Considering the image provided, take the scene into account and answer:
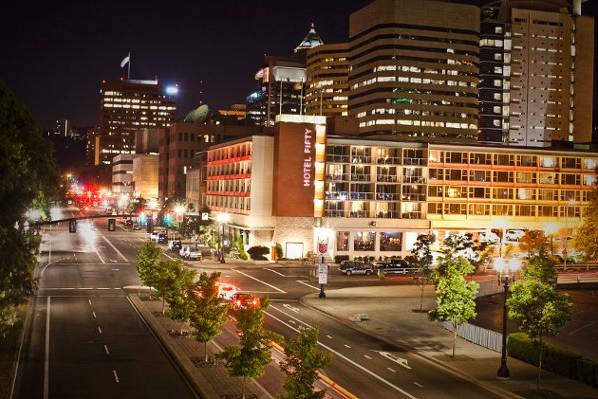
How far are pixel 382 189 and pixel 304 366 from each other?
271 ft

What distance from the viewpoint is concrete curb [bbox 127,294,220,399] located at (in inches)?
1264

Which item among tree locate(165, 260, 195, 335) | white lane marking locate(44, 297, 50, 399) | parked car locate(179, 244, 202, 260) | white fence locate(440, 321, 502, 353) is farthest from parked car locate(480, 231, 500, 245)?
white lane marking locate(44, 297, 50, 399)

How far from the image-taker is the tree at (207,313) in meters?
37.4

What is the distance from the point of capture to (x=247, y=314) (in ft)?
101

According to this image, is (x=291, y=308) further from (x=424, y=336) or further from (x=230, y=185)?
(x=230, y=185)

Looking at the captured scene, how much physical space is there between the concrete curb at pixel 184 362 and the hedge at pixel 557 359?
16.2 m

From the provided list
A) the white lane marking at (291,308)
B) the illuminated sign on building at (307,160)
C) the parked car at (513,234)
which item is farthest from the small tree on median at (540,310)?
the parked car at (513,234)

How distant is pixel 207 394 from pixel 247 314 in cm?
386

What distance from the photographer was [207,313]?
123 ft

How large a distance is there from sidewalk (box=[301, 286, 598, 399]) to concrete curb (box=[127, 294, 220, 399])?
13.2 metres

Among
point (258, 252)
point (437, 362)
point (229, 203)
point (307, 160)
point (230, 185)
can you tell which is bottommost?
point (437, 362)

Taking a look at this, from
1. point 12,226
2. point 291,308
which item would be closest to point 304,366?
point 12,226

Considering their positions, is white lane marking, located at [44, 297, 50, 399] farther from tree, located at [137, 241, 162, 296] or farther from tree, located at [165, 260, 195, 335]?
tree, located at [137, 241, 162, 296]

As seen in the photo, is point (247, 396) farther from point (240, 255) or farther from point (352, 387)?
point (240, 255)
